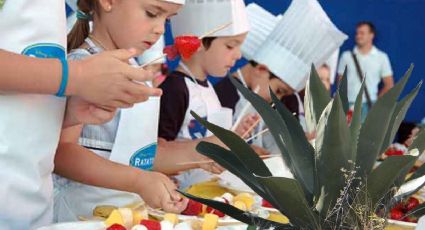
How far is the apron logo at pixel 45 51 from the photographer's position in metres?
1.10

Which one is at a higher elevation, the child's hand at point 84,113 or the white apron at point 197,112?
the child's hand at point 84,113

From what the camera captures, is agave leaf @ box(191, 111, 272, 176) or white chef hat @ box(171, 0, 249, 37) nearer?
agave leaf @ box(191, 111, 272, 176)

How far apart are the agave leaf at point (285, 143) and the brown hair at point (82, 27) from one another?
2.23 ft

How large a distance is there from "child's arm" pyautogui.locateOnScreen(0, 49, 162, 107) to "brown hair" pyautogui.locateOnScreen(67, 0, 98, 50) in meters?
0.60

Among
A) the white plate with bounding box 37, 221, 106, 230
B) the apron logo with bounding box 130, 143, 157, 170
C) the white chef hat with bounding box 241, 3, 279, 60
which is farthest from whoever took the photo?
the white chef hat with bounding box 241, 3, 279, 60

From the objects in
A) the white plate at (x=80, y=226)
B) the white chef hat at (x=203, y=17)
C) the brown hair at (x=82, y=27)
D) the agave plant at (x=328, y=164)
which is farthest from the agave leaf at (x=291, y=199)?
the white chef hat at (x=203, y=17)

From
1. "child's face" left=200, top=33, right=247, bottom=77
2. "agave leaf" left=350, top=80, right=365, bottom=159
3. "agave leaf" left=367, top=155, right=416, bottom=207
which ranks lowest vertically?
"child's face" left=200, top=33, right=247, bottom=77

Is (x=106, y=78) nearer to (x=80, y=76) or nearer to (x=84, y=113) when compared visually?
(x=80, y=76)

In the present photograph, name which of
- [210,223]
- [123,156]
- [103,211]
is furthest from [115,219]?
[123,156]

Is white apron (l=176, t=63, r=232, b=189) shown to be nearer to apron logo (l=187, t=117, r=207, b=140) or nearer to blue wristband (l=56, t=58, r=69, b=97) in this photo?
apron logo (l=187, t=117, r=207, b=140)

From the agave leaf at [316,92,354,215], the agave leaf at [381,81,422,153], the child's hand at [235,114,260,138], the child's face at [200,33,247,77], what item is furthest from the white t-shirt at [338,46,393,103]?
the agave leaf at [316,92,354,215]

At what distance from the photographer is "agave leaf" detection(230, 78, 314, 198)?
96cm

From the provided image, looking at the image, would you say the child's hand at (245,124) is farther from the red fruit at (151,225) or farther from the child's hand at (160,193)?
the red fruit at (151,225)

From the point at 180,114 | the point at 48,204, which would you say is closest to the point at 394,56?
the point at 180,114
